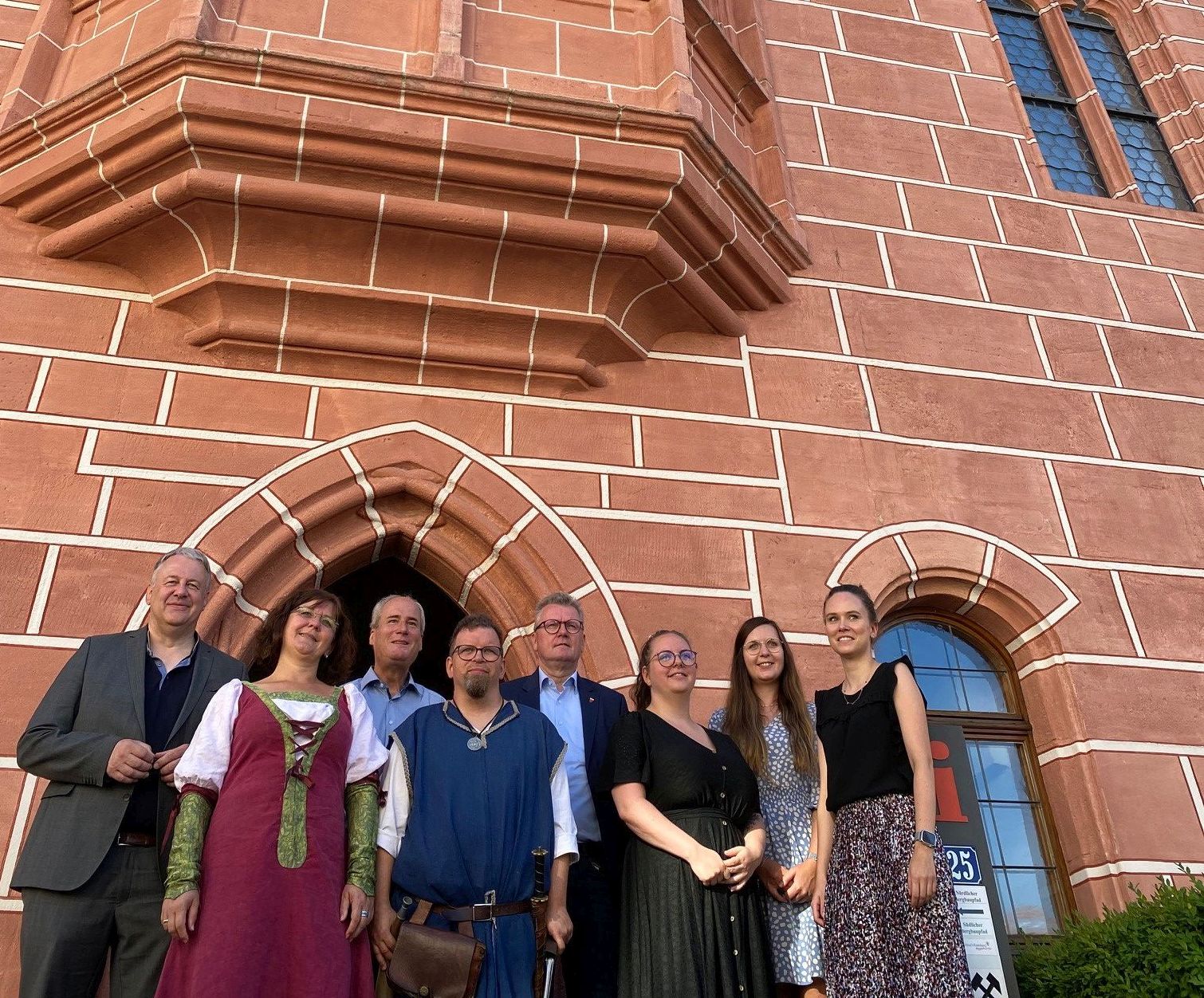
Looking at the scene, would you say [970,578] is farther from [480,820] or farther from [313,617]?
[313,617]

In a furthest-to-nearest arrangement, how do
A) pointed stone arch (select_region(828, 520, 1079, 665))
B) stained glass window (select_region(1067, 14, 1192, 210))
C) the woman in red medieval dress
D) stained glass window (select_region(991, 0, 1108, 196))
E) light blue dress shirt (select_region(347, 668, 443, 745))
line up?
1. stained glass window (select_region(1067, 14, 1192, 210))
2. stained glass window (select_region(991, 0, 1108, 196))
3. pointed stone arch (select_region(828, 520, 1079, 665))
4. light blue dress shirt (select_region(347, 668, 443, 745))
5. the woman in red medieval dress

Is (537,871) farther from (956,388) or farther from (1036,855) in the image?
(956,388)

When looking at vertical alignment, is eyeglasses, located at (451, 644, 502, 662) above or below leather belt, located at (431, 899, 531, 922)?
above

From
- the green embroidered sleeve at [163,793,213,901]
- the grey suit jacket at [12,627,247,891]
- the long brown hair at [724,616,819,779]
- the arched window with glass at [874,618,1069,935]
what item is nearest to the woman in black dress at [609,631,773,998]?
the long brown hair at [724,616,819,779]

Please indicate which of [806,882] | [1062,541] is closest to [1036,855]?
[1062,541]

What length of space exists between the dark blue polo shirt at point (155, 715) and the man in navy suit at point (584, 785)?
113 cm

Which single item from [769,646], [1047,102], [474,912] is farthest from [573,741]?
[1047,102]

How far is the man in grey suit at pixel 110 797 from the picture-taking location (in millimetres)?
3160

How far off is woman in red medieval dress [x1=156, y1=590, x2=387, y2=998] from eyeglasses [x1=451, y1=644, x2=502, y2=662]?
342 mm

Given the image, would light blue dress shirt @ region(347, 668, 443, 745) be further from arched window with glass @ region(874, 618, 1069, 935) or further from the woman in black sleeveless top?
arched window with glass @ region(874, 618, 1069, 935)

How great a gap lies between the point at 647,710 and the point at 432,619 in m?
3.54

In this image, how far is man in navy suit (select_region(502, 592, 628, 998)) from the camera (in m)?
3.58

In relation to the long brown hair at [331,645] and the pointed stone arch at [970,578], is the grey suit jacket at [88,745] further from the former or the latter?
the pointed stone arch at [970,578]

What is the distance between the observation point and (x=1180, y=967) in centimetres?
378
